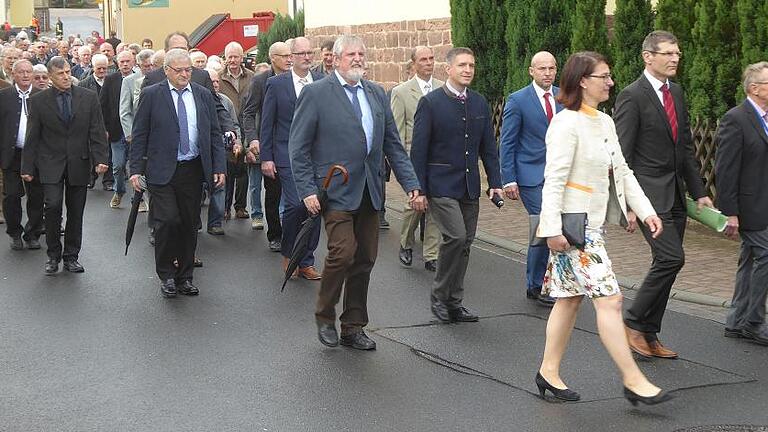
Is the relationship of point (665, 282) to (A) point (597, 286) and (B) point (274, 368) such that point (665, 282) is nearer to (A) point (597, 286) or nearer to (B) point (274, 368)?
(A) point (597, 286)

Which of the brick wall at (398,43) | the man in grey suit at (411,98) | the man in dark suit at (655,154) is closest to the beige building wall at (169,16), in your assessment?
the brick wall at (398,43)

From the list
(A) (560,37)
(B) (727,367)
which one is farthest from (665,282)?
(A) (560,37)

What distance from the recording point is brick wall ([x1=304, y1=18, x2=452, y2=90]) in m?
20.5

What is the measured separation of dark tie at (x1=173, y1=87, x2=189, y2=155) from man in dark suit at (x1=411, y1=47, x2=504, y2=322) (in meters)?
1.99

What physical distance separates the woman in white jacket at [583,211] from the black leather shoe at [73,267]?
18.7 ft

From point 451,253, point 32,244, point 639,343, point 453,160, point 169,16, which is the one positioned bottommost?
point 32,244

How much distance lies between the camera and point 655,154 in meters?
8.38

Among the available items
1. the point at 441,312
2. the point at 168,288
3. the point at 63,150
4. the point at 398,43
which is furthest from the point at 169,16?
the point at 441,312

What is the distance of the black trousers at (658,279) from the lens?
820 centimetres

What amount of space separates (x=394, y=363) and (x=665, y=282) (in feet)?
5.53

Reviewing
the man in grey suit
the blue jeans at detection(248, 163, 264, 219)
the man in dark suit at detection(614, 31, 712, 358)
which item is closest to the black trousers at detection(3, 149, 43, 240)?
the blue jeans at detection(248, 163, 264, 219)

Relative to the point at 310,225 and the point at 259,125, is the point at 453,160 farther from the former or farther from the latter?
the point at 259,125

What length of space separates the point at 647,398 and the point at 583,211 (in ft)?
3.29

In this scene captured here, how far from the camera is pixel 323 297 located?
28.5ft
